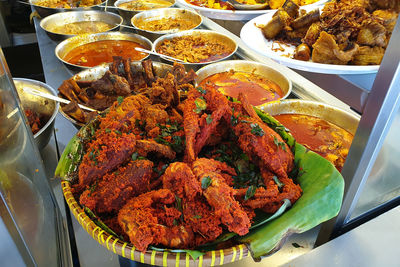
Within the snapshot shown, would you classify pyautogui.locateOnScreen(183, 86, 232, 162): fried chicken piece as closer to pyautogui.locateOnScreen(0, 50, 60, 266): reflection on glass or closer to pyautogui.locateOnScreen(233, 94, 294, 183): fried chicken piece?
pyautogui.locateOnScreen(233, 94, 294, 183): fried chicken piece

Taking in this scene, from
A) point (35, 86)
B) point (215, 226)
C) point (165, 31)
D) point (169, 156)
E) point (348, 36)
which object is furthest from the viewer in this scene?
point (165, 31)

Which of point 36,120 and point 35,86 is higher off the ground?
point 35,86

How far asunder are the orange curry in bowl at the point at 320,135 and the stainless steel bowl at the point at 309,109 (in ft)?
0.08

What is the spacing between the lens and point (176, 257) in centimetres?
87

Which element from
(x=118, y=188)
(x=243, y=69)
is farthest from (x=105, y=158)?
(x=243, y=69)

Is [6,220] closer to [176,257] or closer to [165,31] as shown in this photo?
[176,257]

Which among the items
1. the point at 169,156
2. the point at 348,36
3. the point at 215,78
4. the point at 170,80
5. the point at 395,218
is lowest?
the point at 395,218

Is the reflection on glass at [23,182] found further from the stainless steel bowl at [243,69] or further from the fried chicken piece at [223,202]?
the stainless steel bowl at [243,69]

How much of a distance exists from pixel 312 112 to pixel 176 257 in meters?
1.23

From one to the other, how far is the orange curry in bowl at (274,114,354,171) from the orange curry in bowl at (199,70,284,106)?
1.02ft

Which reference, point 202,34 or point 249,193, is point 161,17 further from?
point 249,193

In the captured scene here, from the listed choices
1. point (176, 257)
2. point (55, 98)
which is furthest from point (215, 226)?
point (55, 98)

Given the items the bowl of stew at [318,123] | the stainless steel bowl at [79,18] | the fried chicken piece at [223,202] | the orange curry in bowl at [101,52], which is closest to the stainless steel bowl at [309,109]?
the bowl of stew at [318,123]

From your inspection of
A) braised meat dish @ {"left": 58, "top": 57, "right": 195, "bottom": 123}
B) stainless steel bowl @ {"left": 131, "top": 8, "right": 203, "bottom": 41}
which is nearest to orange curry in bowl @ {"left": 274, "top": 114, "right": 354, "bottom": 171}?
braised meat dish @ {"left": 58, "top": 57, "right": 195, "bottom": 123}
